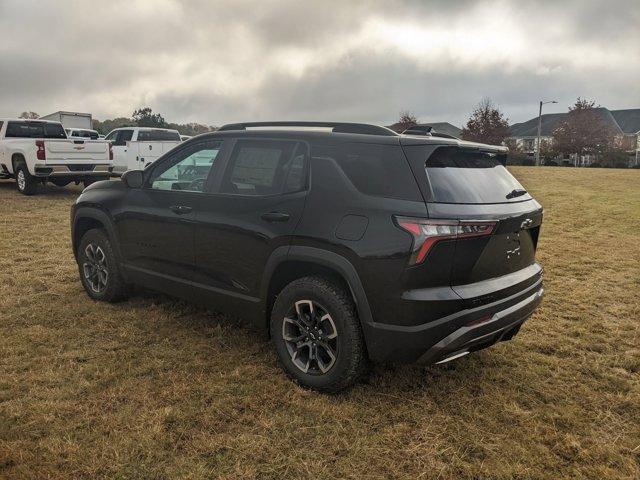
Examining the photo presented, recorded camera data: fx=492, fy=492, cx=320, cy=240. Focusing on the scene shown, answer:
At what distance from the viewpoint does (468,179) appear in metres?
3.18

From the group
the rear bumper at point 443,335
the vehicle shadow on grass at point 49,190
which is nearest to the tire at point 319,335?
the rear bumper at point 443,335

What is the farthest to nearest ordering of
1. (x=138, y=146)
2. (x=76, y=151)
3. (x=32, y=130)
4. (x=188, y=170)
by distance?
(x=138, y=146) → (x=32, y=130) → (x=76, y=151) → (x=188, y=170)

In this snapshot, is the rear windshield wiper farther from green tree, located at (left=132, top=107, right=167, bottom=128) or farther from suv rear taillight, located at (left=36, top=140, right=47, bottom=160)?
green tree, located at (left=132, top=107, right=167, bottom=128)

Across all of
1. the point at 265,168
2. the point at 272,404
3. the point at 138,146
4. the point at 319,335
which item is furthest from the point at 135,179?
the point at 138,146

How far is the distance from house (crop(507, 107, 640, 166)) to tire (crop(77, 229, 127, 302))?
55579mm

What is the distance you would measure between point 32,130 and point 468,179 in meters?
14.3

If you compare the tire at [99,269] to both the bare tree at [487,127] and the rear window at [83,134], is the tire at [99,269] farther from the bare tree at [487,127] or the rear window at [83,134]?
the bare tree at [487,127]

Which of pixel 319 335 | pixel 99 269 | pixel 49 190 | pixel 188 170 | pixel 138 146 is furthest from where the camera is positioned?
pixel 138 146

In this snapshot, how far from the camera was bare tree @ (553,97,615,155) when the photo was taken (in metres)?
53.6

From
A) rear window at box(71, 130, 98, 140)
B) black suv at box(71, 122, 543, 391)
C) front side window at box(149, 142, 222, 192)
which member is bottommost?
black suv at box(71, 122, 543, 391)

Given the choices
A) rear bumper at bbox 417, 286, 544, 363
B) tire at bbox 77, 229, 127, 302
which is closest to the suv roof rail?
rear bumper at bbox 417, 286, 544, 363

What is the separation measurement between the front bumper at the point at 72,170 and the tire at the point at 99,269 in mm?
8647

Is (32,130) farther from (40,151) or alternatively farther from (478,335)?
(478,335)

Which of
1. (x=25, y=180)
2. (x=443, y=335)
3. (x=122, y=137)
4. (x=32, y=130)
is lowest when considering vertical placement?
(x=443, y=335)
